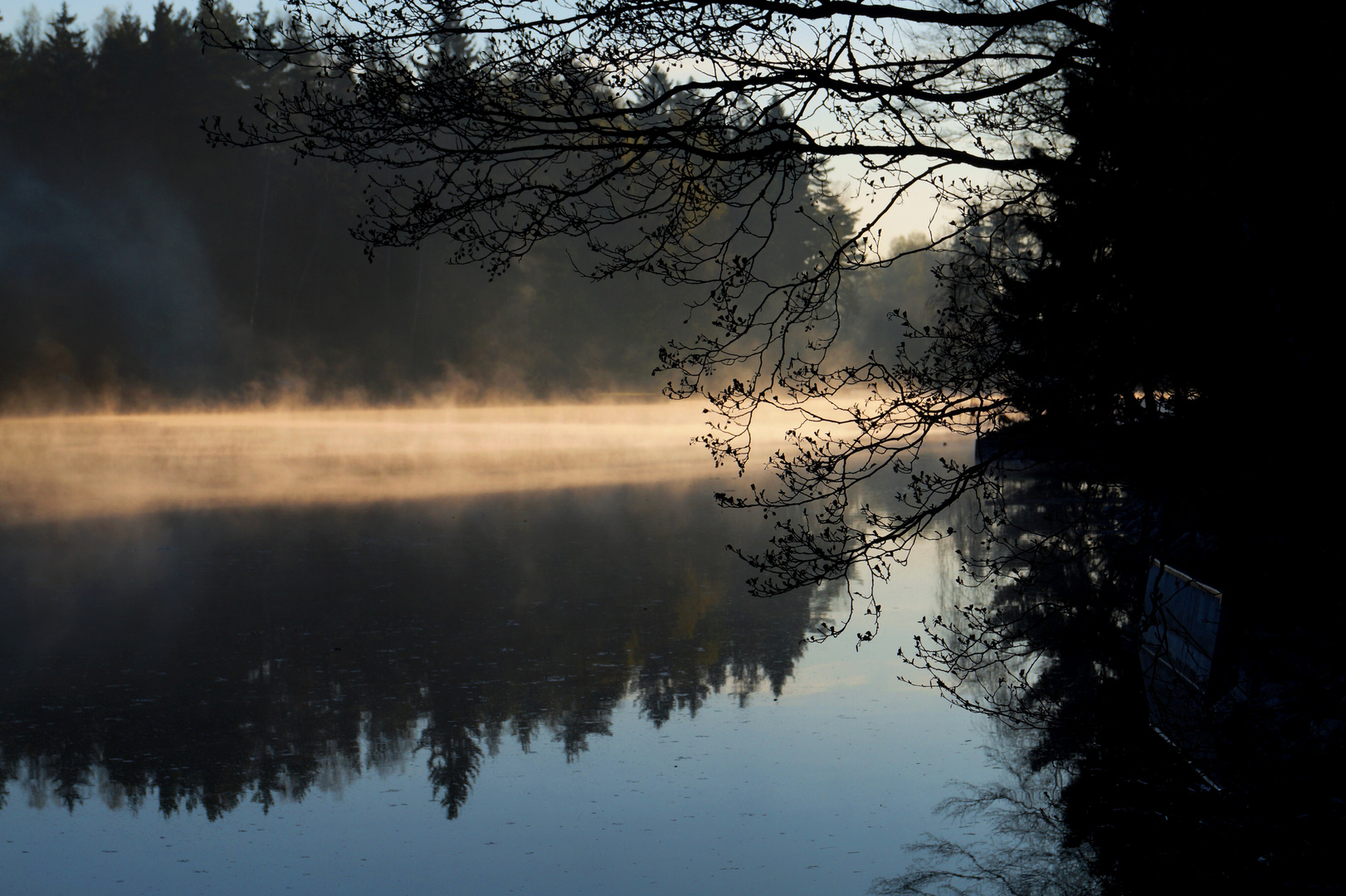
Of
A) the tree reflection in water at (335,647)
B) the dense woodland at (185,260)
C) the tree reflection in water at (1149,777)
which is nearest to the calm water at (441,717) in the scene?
the tree reflection in water at (335,647)

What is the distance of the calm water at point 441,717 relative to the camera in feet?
17.3

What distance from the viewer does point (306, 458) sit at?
23.4 meters

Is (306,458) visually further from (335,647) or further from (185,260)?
(185,260)

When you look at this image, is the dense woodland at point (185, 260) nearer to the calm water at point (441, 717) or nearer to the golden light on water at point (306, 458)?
the golden light on water at point (306, 458)

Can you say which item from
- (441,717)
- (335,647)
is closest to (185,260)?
(335,647)

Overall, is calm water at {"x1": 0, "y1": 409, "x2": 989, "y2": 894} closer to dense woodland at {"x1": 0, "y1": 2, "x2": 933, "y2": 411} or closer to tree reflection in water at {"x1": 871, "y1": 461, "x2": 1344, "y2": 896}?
tree reflection in water at {"x1": 871, "y1": 461, "x2": 1344, "y2": 896}

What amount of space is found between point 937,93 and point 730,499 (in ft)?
7.58

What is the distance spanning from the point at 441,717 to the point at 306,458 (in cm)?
1738

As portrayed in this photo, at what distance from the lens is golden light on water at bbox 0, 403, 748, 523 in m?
17.3

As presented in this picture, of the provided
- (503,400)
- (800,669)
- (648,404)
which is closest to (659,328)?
(648,404)

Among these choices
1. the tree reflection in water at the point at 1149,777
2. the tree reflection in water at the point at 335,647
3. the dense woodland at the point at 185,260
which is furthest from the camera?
the dense woodland at the point at 185,260

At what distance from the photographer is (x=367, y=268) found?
4666cm

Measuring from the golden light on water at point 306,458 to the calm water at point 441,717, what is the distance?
8.65ft

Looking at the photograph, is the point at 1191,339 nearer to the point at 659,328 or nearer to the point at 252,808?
the point at 252,808
